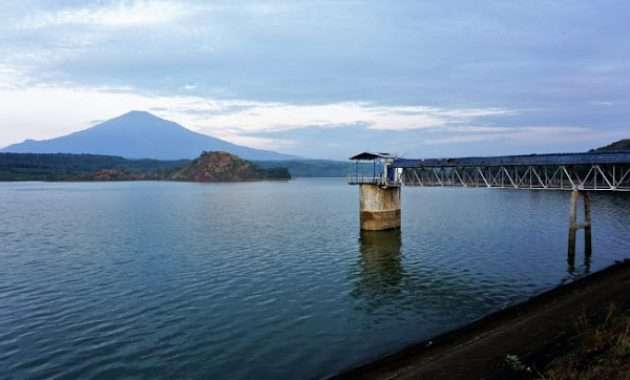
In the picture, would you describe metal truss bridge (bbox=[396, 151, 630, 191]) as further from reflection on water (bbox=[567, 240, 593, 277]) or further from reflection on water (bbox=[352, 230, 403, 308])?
reflection on water (bbox=[352, 230, 403, 308])

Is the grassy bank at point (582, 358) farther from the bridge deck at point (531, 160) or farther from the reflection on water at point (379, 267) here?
the bridge deck at point (531, 160)

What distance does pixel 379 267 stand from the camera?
37.7 meters

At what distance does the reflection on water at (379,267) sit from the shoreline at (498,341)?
756 centimetres

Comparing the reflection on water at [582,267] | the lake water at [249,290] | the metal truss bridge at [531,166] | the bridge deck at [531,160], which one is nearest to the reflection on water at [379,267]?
the lake water at [249,290]

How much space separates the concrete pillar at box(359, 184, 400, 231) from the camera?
54.5m

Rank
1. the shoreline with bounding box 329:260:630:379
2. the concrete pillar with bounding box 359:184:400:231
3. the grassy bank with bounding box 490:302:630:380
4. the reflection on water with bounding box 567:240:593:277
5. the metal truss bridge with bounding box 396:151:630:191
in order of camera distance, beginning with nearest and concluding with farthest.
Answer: the grassy bank with bounding box 490:302:630:380
the shoreline with bounding box 329:260:630:379
the reflection on water with bounding box 567:240:593:277
the metal truss bridge with bounding box 396:151:630:191
the concrete pillar with bounding box 359:184:400:231

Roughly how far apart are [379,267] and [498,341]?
19.2m

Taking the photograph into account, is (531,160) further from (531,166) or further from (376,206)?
(376,206)

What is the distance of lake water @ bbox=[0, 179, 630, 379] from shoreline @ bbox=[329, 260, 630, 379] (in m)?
1.70

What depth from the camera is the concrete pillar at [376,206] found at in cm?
5450

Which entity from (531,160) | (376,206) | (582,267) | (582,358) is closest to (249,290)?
(582,358)

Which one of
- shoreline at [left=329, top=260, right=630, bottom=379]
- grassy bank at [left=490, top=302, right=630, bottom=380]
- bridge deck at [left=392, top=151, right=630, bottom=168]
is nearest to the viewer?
grassy bank at [left=490, top=302, right=630, bottom=380]

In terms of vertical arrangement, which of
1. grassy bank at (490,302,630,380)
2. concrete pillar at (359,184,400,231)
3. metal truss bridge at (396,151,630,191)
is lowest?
grassy bank at (490,302,630,380)

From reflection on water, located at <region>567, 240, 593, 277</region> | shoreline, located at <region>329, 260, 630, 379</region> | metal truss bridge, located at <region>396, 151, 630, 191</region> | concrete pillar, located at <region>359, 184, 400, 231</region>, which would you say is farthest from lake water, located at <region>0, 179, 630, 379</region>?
metal truss bridge, located at <region>396, 151, 630, 191</region>
